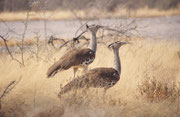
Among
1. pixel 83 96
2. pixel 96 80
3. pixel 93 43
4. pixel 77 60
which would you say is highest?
pixel 93 43

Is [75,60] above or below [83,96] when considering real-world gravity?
above

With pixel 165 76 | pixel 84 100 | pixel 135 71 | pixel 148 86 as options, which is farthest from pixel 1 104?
pixel 165 76

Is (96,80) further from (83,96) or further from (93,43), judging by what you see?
(93,43)

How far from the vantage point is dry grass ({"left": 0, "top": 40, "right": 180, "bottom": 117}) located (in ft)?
16.5

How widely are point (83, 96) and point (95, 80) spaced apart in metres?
0.29

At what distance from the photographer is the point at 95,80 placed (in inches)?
202

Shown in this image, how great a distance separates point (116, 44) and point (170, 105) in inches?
48.0

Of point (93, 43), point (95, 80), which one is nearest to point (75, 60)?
point (93, 43)

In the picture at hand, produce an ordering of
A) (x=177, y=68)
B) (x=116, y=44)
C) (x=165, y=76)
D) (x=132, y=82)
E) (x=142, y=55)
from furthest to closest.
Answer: (x=142, y=55) < (x=177, y=68) < (x=165, y=76) < (x=132, y=82) < (x=116, y=44)

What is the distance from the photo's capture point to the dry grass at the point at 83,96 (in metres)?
5.02

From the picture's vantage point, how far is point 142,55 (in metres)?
8.21

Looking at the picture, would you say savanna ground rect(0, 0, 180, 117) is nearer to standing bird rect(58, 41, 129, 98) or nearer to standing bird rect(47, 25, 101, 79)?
→ standing bird rect(58, 41, 129, 98)

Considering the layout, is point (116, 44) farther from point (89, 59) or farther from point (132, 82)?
point (132, 82)

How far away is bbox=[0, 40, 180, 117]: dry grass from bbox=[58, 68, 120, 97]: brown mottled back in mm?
127
